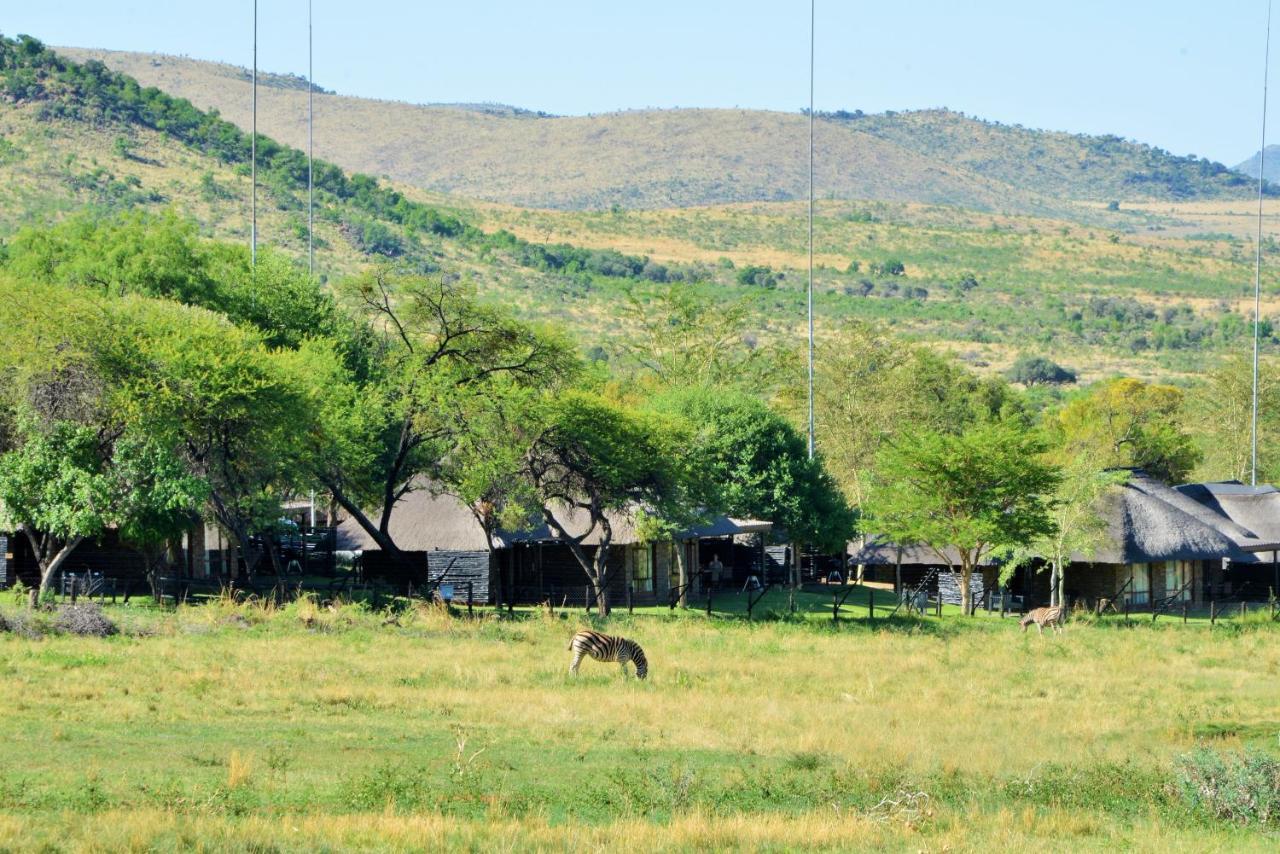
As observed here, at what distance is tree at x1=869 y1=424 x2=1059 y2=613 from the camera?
5306 cm

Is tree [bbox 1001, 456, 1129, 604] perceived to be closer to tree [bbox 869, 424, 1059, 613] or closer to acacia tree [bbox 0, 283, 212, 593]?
tree [bbox 869, 424, 1059, 613]

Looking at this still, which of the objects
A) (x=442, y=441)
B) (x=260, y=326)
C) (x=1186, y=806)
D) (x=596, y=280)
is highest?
(x=596, y=280)

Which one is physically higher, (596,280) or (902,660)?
(596,280)

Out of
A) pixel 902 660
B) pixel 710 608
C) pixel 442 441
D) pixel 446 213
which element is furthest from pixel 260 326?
pixel 446 213

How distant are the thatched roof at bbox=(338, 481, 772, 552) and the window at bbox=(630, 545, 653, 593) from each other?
4.67 ft

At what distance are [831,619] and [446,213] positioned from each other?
139 meters

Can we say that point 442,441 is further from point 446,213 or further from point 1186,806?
point 446,213

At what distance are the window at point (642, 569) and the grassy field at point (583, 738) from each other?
522 inches

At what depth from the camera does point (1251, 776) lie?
68.2 feet

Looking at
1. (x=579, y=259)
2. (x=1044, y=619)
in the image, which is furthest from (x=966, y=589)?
(x=579, y=259)

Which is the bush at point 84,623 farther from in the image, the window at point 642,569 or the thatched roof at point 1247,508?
the thatched roof at point 1247,508

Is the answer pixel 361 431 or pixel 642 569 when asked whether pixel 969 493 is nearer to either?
pixel 642 569

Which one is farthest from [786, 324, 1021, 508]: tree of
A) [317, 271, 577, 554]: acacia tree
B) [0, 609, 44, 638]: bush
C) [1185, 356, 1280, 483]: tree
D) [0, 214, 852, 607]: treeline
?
[0, 609, 44, 638]: bush

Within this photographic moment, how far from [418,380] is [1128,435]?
50604 mm
